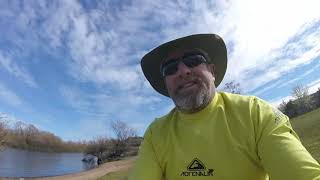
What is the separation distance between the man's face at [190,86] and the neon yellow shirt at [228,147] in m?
0.07

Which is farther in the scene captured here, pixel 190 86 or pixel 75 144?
pixel 75 144

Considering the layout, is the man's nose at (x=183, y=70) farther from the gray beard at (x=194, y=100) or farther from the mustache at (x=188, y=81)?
the gray beard at (x=194, y=100)

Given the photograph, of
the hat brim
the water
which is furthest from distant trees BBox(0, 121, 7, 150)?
the hat brim

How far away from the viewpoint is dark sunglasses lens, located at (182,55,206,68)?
3121 mm

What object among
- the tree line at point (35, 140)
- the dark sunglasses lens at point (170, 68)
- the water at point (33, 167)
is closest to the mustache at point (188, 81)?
the dark sunglasses lens at point (170, 68)

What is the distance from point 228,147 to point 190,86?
0.56 m

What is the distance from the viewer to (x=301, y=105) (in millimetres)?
67750

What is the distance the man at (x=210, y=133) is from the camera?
8.05ft

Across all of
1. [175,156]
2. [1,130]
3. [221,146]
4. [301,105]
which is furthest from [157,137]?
[301,105]

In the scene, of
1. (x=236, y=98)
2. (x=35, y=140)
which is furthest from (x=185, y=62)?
(x=35, y=140)

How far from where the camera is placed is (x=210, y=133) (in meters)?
2.83

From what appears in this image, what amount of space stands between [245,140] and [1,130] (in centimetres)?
2242

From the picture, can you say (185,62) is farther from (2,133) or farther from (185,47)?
A: (2,133)

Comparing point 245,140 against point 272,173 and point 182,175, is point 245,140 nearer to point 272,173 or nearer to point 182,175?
point 272,173
